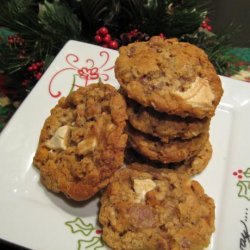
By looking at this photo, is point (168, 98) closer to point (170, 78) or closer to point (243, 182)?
point (170, 78)

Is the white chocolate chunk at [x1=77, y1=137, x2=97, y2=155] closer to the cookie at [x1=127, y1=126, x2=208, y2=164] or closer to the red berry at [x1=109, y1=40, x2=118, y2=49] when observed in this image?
the cookie at [x1=127, y1=126, x2=208, y2=164]

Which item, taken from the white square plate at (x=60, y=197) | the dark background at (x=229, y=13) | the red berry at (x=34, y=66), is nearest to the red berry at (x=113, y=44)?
the white square plate at (x=60, y=197)

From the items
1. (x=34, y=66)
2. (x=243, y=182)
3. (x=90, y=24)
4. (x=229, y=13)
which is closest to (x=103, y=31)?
(x=90, y=24)

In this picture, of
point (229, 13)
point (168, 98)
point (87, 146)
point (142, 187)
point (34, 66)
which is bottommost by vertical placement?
point (142, 187)

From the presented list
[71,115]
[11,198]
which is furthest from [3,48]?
[11,198]

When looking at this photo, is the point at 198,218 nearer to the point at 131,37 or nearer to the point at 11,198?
the point at 11,198

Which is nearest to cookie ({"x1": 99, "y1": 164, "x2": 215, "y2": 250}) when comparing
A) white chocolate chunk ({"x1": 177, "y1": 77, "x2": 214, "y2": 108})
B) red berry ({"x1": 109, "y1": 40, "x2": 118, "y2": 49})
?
white chocolate chunk ({"x1": 177, "y1": 77, "x2": 214, "y2": 108})
